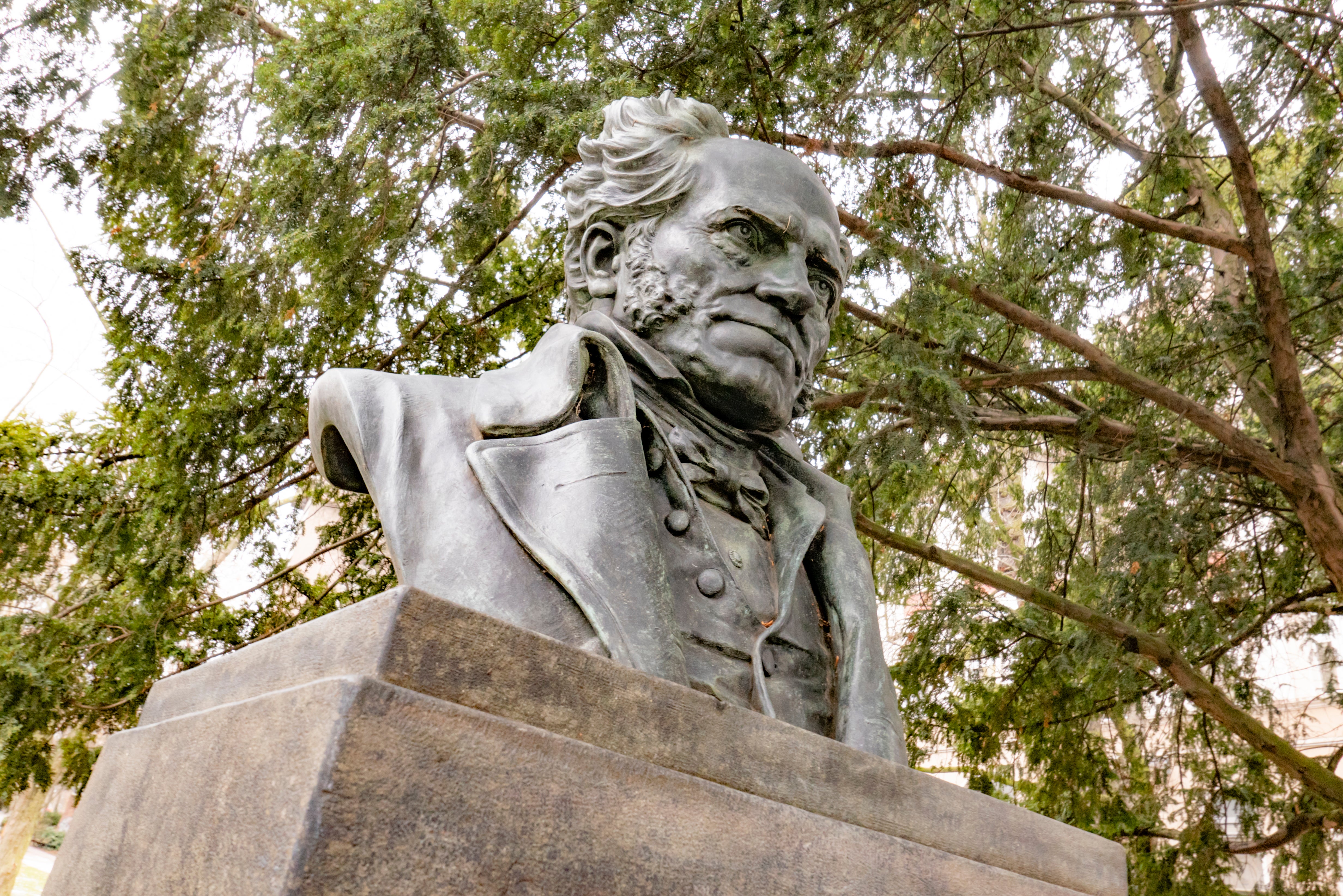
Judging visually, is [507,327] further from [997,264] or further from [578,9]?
[997,264]

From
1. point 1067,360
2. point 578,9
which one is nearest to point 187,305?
point 578,9

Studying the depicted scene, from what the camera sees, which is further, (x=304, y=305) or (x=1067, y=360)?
(x=1067, y=360)

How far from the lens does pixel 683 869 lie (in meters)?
1.79

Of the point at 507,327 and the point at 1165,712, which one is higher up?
the point at 507,327

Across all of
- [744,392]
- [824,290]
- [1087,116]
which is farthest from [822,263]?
[1087,116]

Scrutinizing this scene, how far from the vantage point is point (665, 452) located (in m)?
2.66

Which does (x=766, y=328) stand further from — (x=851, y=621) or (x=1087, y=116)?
(x=1087, y=116)

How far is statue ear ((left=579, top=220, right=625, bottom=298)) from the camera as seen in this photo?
3039 millimetres

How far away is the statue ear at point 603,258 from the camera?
9.97 feet

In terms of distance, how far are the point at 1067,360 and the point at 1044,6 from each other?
2.26m

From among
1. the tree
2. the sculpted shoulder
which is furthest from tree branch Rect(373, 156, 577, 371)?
the sculpted shoulder

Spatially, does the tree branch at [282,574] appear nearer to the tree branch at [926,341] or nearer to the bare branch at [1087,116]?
the tree branch at [926,341]

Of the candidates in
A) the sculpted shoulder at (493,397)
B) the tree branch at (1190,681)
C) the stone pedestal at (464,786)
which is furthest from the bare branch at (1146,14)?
the stone pedestal at (464,786)

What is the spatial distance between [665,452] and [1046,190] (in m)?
4.40
